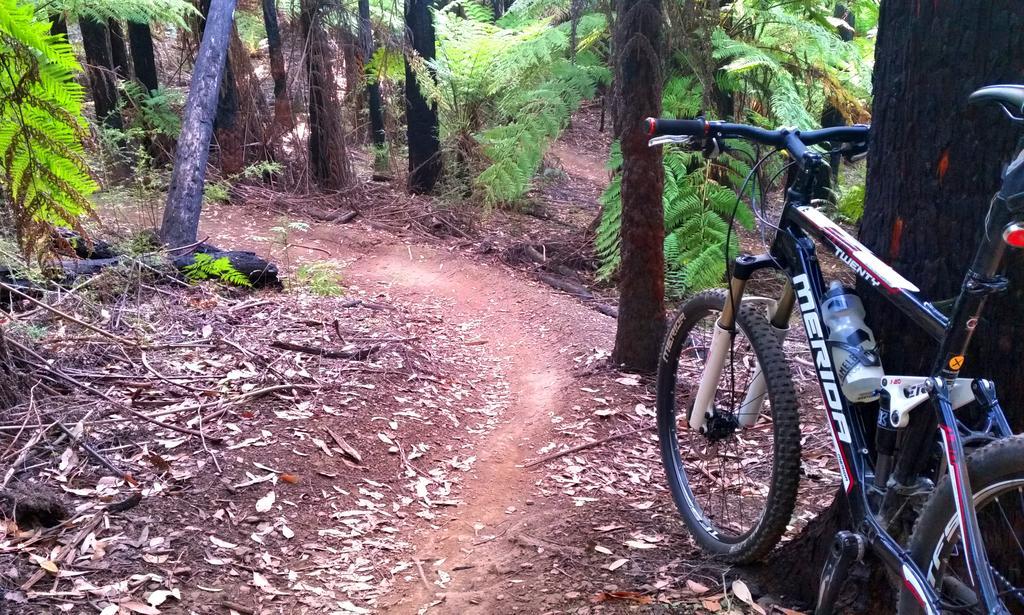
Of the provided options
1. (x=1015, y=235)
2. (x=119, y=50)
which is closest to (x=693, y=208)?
(x=1015, y=235)

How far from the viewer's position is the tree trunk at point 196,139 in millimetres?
6770

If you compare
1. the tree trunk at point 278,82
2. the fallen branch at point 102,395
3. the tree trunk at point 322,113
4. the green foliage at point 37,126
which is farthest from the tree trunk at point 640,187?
the tree trunk at point 278,82

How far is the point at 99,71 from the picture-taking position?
1094 centimetres

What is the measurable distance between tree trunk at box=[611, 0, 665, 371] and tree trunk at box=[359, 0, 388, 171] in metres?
6.58

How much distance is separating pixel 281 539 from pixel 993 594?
2.65m

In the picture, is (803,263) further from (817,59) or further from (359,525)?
(817,59)

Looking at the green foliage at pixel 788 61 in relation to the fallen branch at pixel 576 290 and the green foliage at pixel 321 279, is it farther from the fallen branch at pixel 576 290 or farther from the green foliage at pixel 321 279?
the green foliage at pixel 321 279

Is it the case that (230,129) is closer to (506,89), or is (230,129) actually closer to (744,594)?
(506,89)

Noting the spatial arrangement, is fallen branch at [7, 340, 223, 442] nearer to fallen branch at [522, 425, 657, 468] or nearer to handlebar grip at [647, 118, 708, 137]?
fallen branch at [522, 425, 657, 468]

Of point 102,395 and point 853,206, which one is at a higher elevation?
point 853,206

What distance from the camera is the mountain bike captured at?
1.69m

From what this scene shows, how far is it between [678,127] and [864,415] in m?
1.23

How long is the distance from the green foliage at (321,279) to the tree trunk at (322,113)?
4331 mm

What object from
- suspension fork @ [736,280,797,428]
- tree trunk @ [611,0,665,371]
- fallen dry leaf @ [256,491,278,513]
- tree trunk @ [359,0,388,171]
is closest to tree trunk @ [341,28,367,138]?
tree trunk @ [359,0,388,171]
